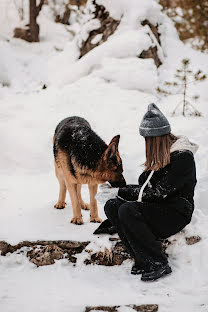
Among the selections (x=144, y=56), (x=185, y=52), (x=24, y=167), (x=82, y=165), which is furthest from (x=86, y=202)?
(x=185, y=52)

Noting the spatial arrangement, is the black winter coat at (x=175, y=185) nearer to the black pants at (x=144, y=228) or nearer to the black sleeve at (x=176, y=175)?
the black sleeve at (x=176, y=175)

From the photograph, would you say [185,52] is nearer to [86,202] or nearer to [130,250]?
[86,202]

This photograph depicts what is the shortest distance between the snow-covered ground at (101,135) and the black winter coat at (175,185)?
1.40 feet

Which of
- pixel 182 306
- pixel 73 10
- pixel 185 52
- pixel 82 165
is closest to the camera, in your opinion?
pixel 182 306

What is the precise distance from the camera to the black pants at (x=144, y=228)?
3.39 metres

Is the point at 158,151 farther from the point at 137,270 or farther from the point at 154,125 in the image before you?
the point at 137,270

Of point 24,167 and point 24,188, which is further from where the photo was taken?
point 24,167

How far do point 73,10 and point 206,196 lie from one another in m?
21.3

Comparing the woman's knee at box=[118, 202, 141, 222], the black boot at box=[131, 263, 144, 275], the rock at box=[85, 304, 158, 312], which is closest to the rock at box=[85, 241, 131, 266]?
the black boot at box=[131, 263, 144, 275]

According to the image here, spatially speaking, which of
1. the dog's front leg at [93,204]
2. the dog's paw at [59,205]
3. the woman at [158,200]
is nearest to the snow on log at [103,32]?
the dog's paw at [59,205]

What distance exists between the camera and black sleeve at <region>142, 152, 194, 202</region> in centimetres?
331

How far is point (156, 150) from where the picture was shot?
3.40m

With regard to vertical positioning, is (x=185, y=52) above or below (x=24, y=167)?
above

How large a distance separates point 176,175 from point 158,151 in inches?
12.1
